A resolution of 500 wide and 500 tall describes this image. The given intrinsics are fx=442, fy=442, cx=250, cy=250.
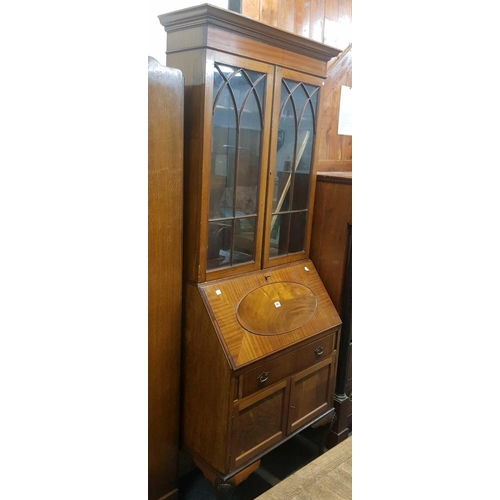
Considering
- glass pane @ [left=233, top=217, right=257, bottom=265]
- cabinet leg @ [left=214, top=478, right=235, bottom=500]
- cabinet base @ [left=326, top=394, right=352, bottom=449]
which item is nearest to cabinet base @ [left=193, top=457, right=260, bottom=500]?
cabinet leg @ [left=214, top=478, right=235, bottom=500]

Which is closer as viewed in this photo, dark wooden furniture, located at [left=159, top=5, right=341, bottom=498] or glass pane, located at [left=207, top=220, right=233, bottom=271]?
dark wooden furniture, located at [left=159, top=5, right=341, bottom=498]

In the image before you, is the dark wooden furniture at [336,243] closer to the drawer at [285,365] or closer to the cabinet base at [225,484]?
the drawer at [285,365]

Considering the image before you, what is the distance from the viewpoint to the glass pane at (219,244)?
1.84 metres

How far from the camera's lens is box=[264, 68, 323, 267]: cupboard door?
1.93m

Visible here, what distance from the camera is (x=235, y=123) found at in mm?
1785

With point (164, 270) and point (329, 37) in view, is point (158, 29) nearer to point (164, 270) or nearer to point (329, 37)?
point (164, 270)

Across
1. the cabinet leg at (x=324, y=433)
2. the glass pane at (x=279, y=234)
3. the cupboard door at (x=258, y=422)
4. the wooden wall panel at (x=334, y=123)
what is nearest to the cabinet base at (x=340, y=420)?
the cabinet leg at (x=324, y=433)

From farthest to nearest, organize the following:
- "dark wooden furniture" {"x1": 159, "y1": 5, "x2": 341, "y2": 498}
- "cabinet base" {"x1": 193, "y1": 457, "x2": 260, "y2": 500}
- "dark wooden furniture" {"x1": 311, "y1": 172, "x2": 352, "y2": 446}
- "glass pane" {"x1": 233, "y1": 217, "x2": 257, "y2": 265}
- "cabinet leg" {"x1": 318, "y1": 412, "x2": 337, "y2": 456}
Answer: "cabinet leg" {"x1": 318, "y1": 412, "x2": 337, "y2": 456} → "dark wooden furniture" {"x1": 311, "y1": 172, "x2": 352, "y2": 446} → "glass pane" {"x1": 233, "y1": 217, "x2": 257, "y2": 265} → "cabinet base" {"x1": 193, "y1": 457, "x2": 260, "y2": 500} → "dark wooden furniture" {"x1": 159, "y1": 5, "x2": 341, "y2": 498}

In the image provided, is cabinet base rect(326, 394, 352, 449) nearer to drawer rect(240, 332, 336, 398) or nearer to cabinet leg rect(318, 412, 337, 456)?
cabinet leg rect(318, 412, 337, 456)

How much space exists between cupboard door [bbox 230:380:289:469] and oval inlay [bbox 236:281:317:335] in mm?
260

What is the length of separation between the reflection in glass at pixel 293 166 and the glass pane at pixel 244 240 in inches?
5.6

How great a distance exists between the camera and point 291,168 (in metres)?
2.08

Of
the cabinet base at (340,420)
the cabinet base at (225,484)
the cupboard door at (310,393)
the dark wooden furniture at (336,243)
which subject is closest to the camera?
the cabinet base at (225,484)
